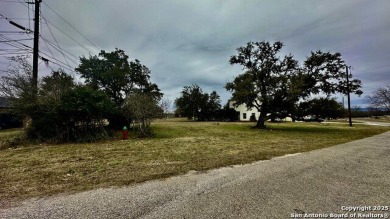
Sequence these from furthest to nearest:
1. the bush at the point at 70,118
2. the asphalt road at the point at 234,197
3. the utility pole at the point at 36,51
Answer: the utility pole at the point at 36,51
the bush at the point at 70,118
the asphalt road at the point at 234,197

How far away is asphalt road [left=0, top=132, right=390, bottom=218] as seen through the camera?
298cm

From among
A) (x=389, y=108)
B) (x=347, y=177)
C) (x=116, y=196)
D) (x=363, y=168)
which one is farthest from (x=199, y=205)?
(x=389, y=108)

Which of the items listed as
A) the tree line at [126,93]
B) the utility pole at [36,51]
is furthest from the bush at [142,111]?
the utility pole at [36,51]

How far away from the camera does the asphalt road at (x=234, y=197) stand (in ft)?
9.78

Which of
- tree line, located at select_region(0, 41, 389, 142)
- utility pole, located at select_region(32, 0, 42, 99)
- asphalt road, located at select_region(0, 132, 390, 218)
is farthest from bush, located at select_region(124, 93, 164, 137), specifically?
asphalt road, located at select_region(0, 132, 390, 218)

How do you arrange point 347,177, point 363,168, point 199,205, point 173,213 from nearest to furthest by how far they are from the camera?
point 173,213 < point 199,205 < point 347,177 < point 363,168

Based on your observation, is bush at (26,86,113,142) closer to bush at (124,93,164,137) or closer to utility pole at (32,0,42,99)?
utility pole at (32,0,42,99)

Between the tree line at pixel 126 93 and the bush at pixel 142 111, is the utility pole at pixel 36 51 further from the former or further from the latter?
the bush at pixel 142 111

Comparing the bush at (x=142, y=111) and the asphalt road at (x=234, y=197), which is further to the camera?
the bush at (x=142, y=111)

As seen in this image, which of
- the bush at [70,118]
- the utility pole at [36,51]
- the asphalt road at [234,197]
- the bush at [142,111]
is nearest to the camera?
the asphalt road at [234,197]

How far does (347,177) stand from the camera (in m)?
4.59

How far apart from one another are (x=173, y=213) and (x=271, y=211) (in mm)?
1407

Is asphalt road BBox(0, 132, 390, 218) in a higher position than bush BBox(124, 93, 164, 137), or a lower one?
lower

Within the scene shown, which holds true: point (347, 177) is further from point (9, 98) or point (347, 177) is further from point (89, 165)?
point (9, 98)
